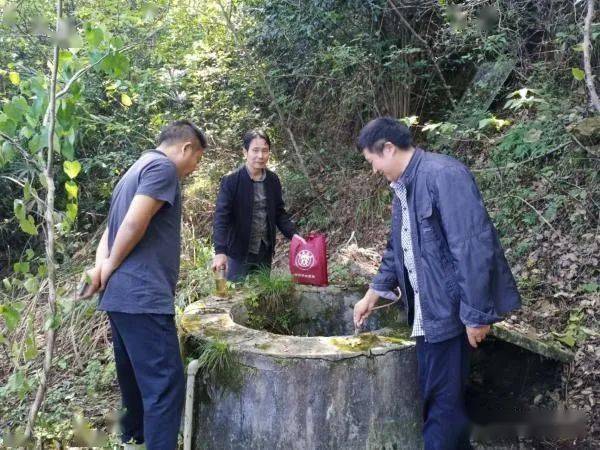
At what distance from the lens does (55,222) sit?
2303 millimetres

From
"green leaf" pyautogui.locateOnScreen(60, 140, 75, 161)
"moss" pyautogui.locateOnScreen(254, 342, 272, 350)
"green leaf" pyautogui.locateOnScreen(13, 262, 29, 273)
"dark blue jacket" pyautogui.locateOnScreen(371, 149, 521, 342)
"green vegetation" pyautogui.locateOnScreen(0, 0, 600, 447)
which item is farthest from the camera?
"green vegetation" pyautogui.locateOnScreen(0, 0, 600, 447)

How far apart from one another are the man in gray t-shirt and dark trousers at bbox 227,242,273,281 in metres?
1.76

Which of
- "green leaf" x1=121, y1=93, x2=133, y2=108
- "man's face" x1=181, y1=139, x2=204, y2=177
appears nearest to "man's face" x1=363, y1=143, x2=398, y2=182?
"man's face" x1=181, y1=139, x2=204, y2=177

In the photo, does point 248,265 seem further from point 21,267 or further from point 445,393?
point 21,267

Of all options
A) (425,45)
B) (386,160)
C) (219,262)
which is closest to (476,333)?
(386,160)

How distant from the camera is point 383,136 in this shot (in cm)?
293

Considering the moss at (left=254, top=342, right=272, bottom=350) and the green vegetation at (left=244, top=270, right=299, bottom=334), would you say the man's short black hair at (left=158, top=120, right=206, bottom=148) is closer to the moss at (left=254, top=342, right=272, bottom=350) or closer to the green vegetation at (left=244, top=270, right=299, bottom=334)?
the moss at (left=254, top=342, right=272, bottom=350)

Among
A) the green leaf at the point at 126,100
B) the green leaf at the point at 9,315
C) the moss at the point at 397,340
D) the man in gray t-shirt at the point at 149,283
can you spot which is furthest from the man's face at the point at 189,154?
the moss at the point at 397,340

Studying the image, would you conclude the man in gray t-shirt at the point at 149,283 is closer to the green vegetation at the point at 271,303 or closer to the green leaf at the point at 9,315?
the green leaf at the point at 9,315

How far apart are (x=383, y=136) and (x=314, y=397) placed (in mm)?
1498

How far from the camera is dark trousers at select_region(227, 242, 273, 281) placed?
4.89 metres

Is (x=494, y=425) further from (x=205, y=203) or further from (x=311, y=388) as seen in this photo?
(x=205, y=203)

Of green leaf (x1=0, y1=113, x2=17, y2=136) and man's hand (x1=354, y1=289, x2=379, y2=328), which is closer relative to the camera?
green leaf (x1=0, y1=113, x2=17, y2=136)

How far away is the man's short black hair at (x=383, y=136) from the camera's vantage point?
293 cm
